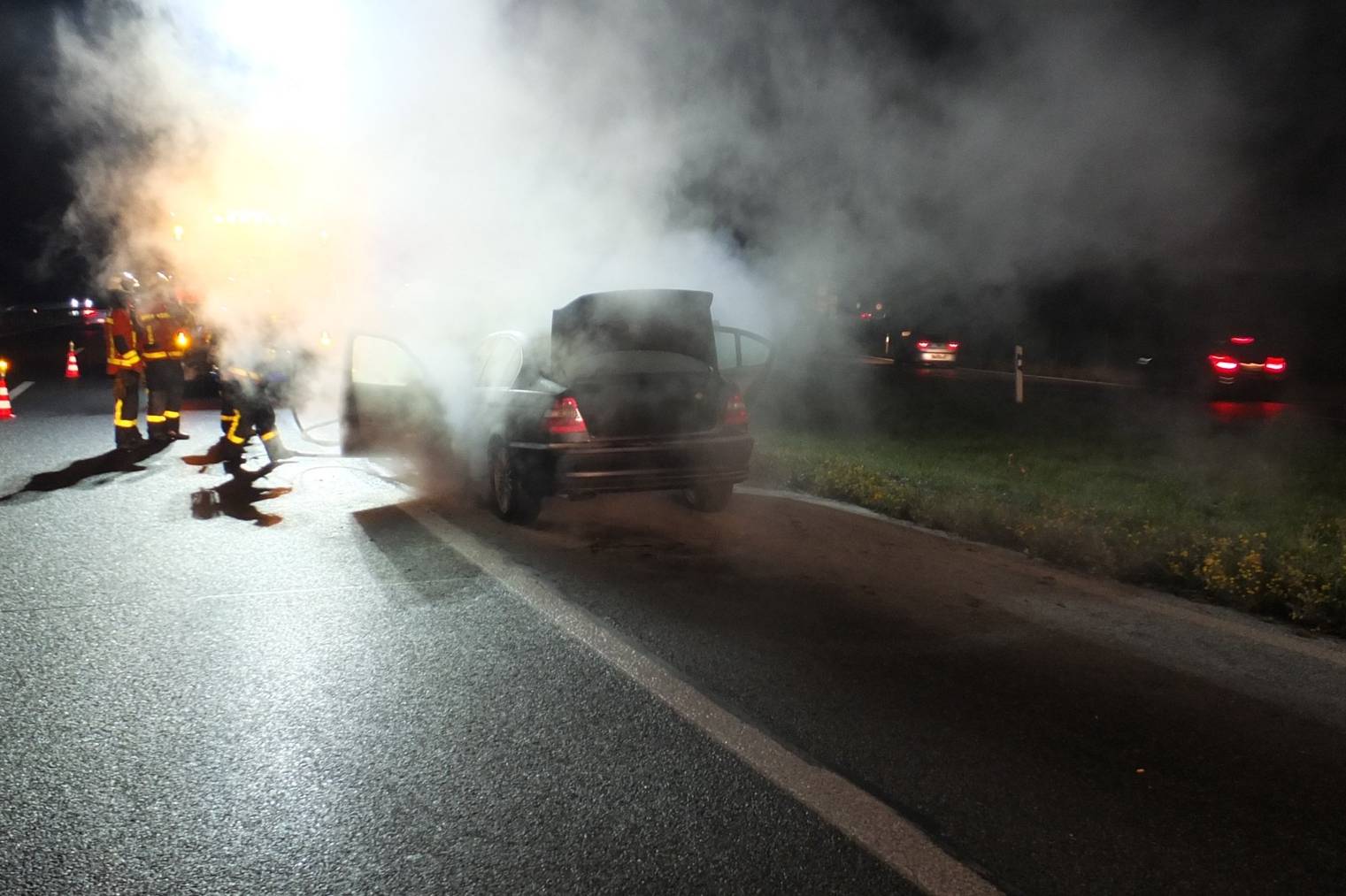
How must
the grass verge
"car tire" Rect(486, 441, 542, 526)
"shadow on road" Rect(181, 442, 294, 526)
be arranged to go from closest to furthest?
the grass verge, "car tire" Rect(486, 441, 542, 526), "shadow on road" Rect(181, 442, 294, 526)

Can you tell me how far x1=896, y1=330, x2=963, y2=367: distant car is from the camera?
27.2 metres

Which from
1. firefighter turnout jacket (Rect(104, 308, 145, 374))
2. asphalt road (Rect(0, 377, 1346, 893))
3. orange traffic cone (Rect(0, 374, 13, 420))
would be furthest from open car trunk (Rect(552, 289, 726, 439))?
orange traffic cone (Rect(0, 374, 13, 420))

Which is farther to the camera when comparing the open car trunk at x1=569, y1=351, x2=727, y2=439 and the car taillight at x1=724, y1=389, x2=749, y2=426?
the car taillight at x1=724, y1=389, x2=749, y2=426

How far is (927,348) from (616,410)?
834 inches

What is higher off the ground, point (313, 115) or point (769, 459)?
point (313, 115)

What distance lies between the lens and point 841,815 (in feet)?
10.4

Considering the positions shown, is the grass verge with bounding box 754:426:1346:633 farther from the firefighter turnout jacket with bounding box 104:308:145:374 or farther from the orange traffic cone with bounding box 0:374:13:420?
the orange traffic cone with bounding box 0:374:13:420

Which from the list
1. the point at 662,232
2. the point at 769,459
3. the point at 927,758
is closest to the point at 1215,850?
the point at 927,758

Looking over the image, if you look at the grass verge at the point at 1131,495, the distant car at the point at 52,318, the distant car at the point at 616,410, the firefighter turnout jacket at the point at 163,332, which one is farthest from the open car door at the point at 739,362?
the distant car at the point at 52,318

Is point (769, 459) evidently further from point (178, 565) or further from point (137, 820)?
point (137, 820)

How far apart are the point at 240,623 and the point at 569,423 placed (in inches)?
103

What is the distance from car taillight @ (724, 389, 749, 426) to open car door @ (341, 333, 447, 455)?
2.90m

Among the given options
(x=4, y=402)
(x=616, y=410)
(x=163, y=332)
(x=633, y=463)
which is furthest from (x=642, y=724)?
(x=4, y=402)

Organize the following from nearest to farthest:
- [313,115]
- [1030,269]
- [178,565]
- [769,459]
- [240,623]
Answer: [240,623], [178,565], [1030,269], [769,459], [313,115]
